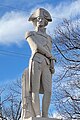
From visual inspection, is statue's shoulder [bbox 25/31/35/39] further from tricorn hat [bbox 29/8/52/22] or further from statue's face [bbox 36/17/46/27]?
tricorn hat [bbox 29/8/52/22]

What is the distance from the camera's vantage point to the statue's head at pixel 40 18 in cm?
720

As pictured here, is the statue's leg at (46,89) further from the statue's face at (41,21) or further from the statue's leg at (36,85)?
the statue's face at (41,21)

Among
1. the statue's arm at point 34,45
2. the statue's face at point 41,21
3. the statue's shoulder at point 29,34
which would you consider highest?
the statue's face at point 41,21

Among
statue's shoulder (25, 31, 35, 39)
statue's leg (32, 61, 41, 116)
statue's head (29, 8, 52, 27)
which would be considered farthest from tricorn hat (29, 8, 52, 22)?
statue's leg (32, 61, 41, 116)

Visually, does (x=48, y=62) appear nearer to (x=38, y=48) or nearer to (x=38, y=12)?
(x=38, y=48)

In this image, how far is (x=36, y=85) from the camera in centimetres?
669

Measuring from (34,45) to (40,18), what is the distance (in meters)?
0.67

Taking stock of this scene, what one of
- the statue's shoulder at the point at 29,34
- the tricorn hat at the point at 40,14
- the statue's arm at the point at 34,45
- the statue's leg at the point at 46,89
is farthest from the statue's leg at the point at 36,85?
the tricorn hat at the point at 40,14

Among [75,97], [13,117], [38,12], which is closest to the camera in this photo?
[38,12]

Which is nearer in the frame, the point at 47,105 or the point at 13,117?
the point at 47,105

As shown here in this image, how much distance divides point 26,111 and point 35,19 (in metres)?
1.99

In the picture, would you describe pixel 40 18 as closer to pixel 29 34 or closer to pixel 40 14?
pixel 40 14

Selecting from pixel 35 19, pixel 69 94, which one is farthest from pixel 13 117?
pixel 35 19

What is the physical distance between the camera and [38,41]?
22.9 ft
